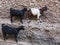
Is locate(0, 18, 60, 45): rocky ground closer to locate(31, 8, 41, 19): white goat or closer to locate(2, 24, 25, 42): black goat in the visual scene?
locate(2, 24, 25, 42): black goat

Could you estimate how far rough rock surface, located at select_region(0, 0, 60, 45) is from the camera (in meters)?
4.21

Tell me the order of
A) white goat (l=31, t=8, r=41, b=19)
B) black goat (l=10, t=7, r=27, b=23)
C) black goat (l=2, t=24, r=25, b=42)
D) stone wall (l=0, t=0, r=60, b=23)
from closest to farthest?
black goat (l=2, t=24, r=25, b=42) → black goat (l=10, t=7, r=27, b=23) → white goat (l=31, t=8, r=41, b=19) → stone wall (l=0, t=0, r=60, b=23)

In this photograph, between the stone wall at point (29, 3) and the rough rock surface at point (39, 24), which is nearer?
the rough rock surface at point (39, 24)

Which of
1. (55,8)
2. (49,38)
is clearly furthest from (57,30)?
(55,8)

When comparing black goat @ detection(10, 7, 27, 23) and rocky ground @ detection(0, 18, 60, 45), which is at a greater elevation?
black goat @ detection(10, 7, 27, 23)

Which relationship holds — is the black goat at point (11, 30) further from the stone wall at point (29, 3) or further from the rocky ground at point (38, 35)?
the stone wall at point (29, 3)

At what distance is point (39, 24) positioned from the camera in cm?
449

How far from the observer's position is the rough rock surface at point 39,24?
13.8 feet

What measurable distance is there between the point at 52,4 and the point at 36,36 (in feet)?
3.43

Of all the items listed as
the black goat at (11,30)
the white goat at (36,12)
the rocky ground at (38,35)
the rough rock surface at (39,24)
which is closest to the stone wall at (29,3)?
the rough rock surface at (39,24)

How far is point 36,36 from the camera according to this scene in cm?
424

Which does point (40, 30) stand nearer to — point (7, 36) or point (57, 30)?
point (57, 30)

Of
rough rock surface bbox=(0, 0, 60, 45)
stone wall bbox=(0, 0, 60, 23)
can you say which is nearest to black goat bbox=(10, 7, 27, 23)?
rough rock surface bbox=(0, 0, 60, 45)

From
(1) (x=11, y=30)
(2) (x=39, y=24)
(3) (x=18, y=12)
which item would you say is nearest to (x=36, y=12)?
(2) (x=39, y=24)
